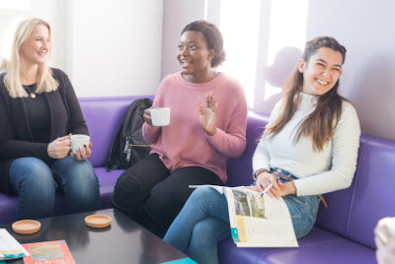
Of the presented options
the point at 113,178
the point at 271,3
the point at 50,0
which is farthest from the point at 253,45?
the point at 50,0

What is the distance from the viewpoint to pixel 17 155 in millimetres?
2295

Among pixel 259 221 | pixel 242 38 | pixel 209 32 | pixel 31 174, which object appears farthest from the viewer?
pixel 242 38

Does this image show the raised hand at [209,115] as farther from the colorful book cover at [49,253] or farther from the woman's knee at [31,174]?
the colorful book cover at [49,253]

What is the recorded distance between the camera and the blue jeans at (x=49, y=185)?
2146 millimetres

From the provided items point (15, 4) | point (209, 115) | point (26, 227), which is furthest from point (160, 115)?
point (15, 4)

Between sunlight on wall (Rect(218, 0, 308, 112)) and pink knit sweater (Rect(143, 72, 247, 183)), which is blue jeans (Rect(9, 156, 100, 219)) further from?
sunlight on wall (Rect(218, 0, 308, 112))

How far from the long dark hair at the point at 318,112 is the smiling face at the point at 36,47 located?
113 centimetres

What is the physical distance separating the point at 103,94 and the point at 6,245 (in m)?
1.82

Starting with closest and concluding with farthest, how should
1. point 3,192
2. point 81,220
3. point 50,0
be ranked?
point 81,220, point 3,192, point 50,0

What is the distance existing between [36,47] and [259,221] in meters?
1.33

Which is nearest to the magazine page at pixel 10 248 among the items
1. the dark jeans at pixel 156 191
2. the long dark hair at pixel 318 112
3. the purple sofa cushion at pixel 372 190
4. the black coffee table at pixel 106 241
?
the black coffee table at pixel 106 241

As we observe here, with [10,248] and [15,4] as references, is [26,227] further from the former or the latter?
[15,4]

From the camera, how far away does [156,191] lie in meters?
2.23

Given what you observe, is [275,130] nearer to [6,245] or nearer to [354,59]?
[354,59]
